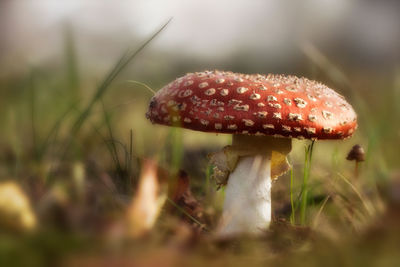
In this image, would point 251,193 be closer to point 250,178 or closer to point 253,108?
point 250,178

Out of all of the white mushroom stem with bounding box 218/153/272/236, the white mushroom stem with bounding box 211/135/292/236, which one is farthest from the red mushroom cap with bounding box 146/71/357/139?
the white mushroom stem with bounding box 218/153/272/236

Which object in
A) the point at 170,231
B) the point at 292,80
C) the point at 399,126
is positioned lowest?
the point at 399,126

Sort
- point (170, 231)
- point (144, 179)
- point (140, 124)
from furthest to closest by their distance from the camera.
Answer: point (140, 124) → point (170, 231) → point (144, 179)

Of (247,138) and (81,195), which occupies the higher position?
(81,195)

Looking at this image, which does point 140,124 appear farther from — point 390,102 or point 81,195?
point 81,195

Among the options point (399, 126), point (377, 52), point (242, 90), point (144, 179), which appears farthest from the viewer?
point (377, 52)

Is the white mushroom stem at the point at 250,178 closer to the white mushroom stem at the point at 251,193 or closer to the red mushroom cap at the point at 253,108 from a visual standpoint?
the white mushroom stem at the point at 251,193

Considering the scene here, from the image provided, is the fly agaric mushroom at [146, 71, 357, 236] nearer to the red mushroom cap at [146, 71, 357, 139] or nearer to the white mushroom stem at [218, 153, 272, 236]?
the red mushroom cap at [146, 71, 357, 139]

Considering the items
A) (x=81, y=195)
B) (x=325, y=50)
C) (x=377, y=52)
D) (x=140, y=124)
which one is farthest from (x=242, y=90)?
(x=377, y=52)
